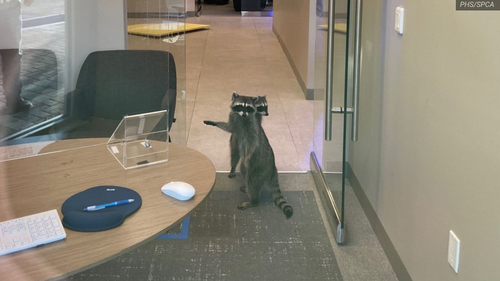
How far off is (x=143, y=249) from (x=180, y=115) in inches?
42.2

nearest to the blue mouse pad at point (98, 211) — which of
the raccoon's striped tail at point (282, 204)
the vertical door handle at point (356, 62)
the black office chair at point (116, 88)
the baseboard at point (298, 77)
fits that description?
the black office chair at point (116, 88)

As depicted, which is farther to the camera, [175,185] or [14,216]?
[175,185]

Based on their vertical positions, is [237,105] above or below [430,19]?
below

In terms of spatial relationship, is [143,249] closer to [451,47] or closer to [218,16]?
[451,47]

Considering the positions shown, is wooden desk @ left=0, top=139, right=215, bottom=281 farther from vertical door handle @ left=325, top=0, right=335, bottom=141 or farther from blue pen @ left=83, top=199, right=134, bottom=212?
vertical door handle @ left=325, top=0, right=335, bottom=141

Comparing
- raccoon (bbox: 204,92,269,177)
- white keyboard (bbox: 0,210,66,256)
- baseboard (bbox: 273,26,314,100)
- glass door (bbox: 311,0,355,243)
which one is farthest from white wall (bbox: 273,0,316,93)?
white keyboard (bbox: 0,210,66,256)

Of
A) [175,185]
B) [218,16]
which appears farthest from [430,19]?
[218,16]

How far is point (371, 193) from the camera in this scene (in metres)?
3.10

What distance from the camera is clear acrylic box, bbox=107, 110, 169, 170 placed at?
187 cm

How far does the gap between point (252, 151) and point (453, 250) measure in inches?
59.5

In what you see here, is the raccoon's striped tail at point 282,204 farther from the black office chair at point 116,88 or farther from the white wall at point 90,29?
the white wall at point 90,29

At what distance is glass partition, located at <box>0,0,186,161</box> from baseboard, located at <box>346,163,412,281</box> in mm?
1087

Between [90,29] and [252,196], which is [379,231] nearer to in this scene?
[252,196]

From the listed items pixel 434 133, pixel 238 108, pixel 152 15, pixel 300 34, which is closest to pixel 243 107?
pixel 238 108
